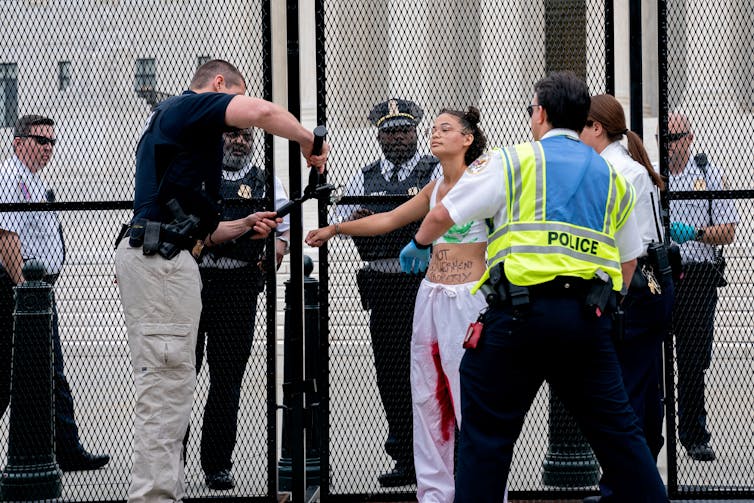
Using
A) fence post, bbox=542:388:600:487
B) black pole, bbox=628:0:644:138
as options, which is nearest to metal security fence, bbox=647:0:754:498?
black pole, bbox=628:0:644:138

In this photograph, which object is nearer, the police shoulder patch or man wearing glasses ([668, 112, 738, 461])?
the police shoulder patch

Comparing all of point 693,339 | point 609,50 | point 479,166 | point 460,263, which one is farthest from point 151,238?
point 693,339

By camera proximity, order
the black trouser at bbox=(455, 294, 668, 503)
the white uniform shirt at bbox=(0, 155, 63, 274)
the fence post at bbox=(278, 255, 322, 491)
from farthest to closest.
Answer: the white uniform shirt at bbox=(0, 155, 63, 274) < the fence post at bbox=(278, 255, 322, 491) < the black trouser at bbox=(455, 294, 668, 503)

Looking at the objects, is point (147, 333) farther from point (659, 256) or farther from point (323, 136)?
point (659, 256)

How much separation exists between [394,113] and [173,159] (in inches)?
60.2

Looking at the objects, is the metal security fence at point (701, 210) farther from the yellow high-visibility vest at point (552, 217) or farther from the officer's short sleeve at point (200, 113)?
the officer's short sleeve at point (200, 113)

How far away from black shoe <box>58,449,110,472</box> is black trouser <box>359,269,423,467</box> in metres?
1.73

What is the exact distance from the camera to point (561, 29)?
6.07 metres

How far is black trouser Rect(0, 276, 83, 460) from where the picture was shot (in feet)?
20.5

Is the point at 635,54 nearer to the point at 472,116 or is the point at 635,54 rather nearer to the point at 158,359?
the point at 472,116

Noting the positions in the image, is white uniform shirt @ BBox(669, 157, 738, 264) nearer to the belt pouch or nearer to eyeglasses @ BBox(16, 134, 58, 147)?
the belt pouch

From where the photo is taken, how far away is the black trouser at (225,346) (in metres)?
5.76

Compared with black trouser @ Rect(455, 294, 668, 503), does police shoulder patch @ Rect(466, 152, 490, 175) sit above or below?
above

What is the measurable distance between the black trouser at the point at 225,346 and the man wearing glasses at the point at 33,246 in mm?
857
